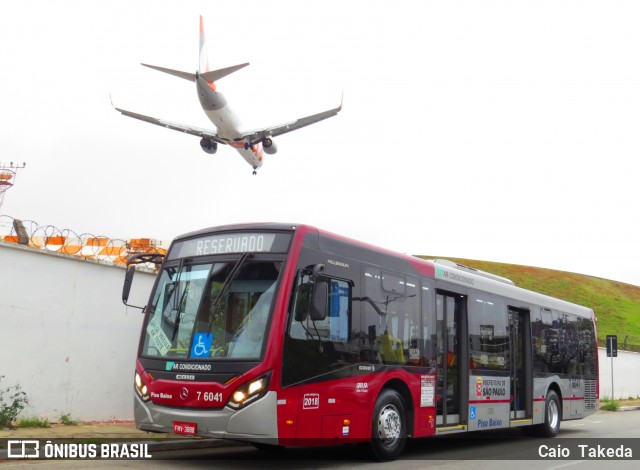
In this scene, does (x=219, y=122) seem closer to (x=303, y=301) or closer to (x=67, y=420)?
(x=67, y=420)

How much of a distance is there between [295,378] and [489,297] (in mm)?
6288

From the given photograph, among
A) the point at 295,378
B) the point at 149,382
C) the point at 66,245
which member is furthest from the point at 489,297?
the point at 66,245

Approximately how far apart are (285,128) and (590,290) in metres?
46.9

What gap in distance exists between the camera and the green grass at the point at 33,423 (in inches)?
433

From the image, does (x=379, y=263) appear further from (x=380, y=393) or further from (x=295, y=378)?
(x=295, y=378)

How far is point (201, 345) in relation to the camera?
8.60 m

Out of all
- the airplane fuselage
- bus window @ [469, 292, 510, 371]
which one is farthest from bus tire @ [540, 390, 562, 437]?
the airplane fuselage

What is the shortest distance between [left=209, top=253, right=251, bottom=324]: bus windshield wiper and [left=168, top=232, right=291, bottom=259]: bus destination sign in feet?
0.50

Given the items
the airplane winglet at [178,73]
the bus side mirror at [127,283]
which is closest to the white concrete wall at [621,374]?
the airplane winglet at [178,73]

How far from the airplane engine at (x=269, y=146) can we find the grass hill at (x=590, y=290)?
1258 inches

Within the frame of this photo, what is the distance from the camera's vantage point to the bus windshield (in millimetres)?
8445

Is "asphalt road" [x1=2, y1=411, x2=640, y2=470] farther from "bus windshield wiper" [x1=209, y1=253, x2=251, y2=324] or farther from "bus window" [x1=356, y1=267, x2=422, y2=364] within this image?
"bus windshield wiper" [x1=209, y1=253, x2=251, y2=324]

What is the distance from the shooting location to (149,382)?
8898mm

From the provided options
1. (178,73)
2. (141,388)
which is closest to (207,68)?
(178,73)
